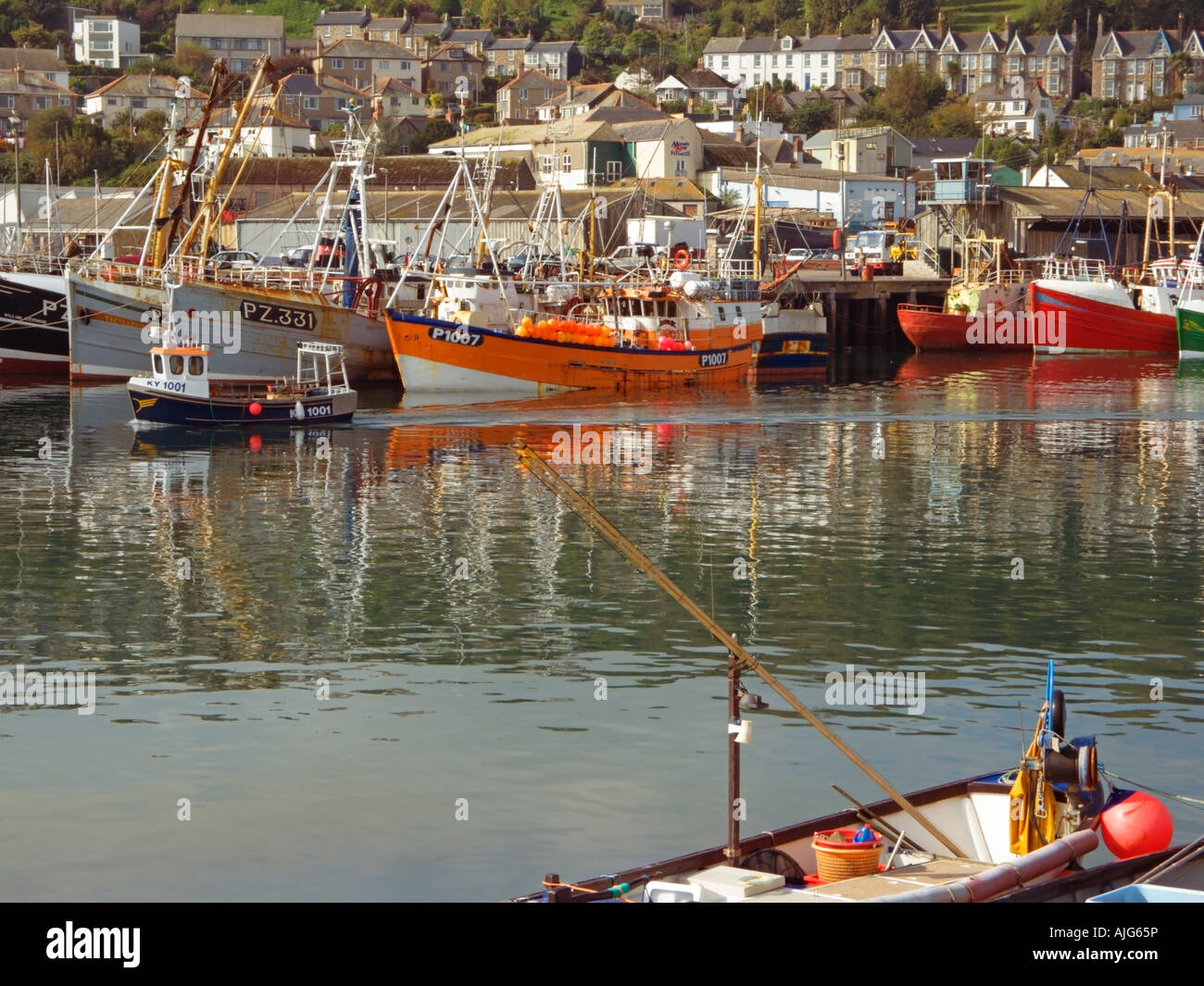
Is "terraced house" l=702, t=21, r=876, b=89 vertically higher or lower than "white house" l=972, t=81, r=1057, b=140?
higher

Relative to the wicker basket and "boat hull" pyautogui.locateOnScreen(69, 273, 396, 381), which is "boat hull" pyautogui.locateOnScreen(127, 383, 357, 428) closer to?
"boat hull" pyautogui.locateOnScreen(69, 273, 396, 381)

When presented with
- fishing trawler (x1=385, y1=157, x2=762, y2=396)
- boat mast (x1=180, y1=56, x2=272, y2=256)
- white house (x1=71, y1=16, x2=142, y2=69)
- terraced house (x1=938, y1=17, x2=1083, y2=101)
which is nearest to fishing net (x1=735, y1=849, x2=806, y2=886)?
fishing trawler (x1=385, y1=157, x2=762, y2=396)

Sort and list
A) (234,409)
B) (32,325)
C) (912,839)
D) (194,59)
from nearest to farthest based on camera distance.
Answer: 1. (912,839)
2. (234,409)
3. (32,325)
4. (194,59)

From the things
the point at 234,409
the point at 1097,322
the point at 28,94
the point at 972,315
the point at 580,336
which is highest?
the point at 28,94

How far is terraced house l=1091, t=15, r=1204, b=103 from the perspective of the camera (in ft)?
567

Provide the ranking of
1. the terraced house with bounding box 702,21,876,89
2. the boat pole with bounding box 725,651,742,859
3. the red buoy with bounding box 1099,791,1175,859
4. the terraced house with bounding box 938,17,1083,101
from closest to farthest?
1. the boat pole with bounding box 725,651,742,859
2. the red buoy with bounding box 1099,791,1175,859
3. the terraced house with bounding box 938,17,1083,101
4. the terraced house with bounding box 702,21,876,89

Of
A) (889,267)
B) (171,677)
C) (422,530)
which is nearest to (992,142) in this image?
(889,267)

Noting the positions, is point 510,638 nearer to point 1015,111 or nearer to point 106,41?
point 1015,111

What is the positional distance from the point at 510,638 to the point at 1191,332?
60.7 m

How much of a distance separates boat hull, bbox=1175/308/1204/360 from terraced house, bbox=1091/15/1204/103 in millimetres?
104868

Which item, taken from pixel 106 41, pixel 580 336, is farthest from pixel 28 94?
pixel 580 336

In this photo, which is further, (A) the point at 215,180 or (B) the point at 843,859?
(A) the point at 215,180

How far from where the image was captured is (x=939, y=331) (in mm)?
83000
